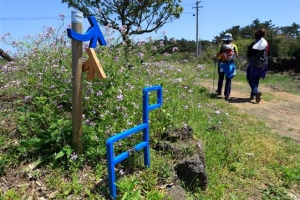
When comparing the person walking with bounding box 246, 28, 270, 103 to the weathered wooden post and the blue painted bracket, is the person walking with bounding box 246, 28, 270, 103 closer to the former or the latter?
the blue painted bracket

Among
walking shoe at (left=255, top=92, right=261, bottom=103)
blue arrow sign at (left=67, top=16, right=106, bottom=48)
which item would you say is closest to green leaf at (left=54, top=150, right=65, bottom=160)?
blue arrow sign at (left=67, top=16, right=106, bottom=48)

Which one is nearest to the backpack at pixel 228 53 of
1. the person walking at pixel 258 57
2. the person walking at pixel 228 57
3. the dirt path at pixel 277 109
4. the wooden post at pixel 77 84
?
the person walking at pixel 228 57

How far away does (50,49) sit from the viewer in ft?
12.3

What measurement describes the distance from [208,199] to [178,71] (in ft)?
8.53

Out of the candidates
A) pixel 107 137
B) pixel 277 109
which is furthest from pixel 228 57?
pixel 107 137

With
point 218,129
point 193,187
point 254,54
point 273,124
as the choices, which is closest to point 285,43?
point 254,54

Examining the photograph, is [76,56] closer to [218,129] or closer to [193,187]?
[193,187]

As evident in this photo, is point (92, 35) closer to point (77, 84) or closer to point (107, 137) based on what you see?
point (77, 84)

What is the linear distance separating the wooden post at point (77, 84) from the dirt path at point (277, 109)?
3517mm

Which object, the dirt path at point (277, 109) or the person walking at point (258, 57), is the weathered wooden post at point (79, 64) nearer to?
the dirt path at point (277, 109)

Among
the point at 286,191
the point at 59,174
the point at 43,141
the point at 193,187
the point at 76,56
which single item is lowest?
the point at 286,191

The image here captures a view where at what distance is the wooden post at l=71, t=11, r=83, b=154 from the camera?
2301 millimetres

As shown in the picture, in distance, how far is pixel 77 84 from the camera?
2420mm

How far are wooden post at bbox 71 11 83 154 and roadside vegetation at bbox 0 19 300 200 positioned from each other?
9 cm
